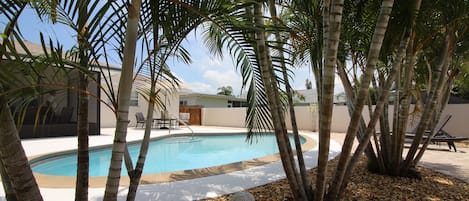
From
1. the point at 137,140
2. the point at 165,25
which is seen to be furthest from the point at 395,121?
the point at 137,140

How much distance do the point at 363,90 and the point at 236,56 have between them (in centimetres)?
142

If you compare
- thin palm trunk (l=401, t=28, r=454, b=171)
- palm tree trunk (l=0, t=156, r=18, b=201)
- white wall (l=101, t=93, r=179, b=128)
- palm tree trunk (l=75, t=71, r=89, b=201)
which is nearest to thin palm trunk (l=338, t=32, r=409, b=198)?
thin palm trunk (l=401, t=28, r=454, b=171)

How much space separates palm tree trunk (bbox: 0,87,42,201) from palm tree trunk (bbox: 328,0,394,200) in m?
2.84

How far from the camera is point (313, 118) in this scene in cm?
1756

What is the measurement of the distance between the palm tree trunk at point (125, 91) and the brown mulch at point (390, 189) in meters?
2.32

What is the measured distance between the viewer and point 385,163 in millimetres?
5133

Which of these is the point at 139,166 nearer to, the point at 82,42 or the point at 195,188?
the point at 82,42

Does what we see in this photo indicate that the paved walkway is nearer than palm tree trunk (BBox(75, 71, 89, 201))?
No

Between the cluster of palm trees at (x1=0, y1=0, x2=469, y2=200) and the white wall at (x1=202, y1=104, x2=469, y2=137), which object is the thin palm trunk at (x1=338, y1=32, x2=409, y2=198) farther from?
the white wall at (x1=202, y1=104, x2=469, y2=137)

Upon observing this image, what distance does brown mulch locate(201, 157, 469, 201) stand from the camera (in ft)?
12.9

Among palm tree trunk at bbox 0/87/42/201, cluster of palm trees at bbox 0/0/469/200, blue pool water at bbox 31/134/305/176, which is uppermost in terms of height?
cluster of palm trees at bbox 0/0/469/200

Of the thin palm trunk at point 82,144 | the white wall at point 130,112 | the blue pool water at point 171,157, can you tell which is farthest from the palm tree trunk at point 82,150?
the white wall at point 130,112

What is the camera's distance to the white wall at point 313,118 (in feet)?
40.1

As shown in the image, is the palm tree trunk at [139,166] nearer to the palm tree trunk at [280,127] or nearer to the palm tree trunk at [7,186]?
the palm tree trunk at [7,186]
